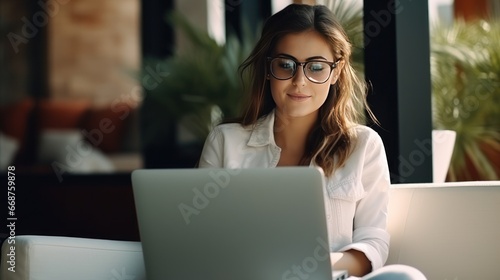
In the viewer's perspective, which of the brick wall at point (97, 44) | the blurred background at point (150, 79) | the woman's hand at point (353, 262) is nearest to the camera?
the woman's hand at point (353, 262)

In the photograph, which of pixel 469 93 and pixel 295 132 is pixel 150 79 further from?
pixel 295 132

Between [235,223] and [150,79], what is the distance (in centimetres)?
336

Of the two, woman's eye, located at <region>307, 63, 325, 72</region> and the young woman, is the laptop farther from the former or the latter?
woman's eye, located at <region>307, 63, 325, 72</region>

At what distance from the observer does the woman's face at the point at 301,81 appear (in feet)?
8.30

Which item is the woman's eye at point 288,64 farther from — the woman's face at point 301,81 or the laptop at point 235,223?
the laptop at point 235,223

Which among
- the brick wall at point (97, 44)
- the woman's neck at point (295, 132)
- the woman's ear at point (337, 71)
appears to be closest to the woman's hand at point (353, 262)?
the woman's neck at point (295, 132)

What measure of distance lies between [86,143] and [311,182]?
744 centimetres

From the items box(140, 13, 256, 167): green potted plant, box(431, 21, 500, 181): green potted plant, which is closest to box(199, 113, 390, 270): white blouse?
box(431, 21, 500, 181): green potted plant

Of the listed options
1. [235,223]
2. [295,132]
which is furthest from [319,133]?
[235,223]

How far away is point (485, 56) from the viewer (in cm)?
406

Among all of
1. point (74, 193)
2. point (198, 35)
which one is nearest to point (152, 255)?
point (198, 35)

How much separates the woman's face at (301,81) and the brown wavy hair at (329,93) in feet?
0.08

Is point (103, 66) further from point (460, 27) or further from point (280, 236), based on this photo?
point (280, 236)

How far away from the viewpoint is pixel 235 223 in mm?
1989
